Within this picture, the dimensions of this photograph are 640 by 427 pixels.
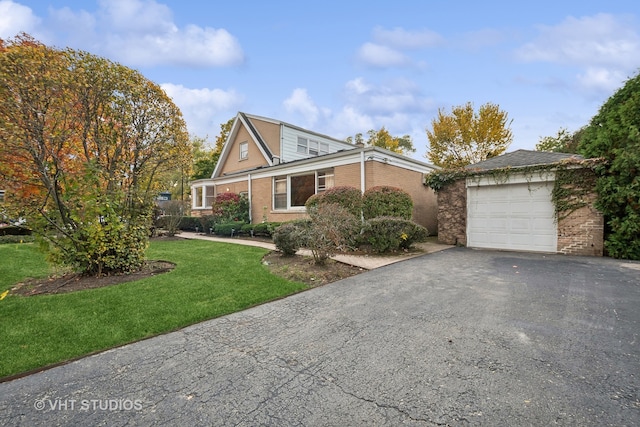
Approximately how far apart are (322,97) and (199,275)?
11193mm

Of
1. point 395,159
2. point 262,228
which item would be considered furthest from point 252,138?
point 395,159

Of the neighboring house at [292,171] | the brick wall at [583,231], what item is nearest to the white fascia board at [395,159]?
the neighboring house at [292,171]

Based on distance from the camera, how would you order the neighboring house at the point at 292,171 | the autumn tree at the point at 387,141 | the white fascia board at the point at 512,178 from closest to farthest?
the white fascia board at the point at 512,178, the neighboring house at the point at 292,171, the autumn tree at the point at 387,141

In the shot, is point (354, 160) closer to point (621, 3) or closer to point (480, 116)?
point (621, 3)

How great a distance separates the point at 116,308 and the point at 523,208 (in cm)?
1119

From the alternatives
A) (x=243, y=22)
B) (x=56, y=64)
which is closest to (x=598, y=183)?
(x=243, y=22)

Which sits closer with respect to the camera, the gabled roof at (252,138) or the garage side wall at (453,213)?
the garage side wall at (453,213)

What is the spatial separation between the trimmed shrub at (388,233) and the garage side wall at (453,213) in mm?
2908

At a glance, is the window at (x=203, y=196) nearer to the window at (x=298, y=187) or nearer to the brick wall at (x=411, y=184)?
the window at (x=298, y=187)

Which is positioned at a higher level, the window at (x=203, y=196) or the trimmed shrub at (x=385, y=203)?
the window at (x=203, y=196)

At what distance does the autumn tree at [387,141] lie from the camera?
1348 inches

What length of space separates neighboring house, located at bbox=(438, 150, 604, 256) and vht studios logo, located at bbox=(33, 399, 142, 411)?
10.8 metres

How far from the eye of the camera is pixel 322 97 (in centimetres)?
1452

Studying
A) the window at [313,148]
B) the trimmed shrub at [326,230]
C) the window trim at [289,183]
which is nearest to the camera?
the trimmed shrub at [326,230]
